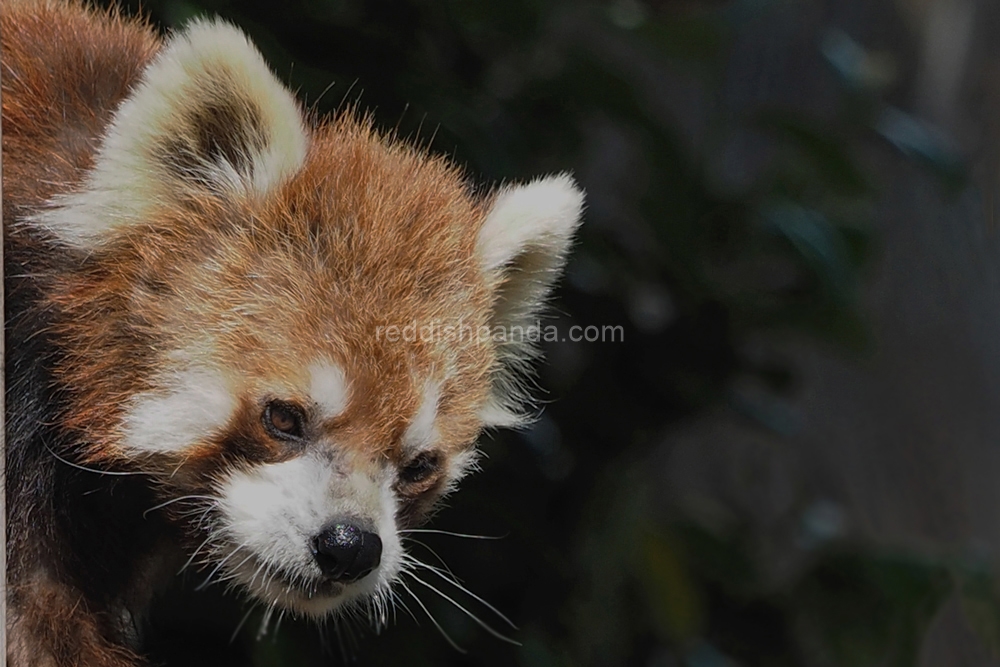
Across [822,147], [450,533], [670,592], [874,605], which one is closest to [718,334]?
[822,147]

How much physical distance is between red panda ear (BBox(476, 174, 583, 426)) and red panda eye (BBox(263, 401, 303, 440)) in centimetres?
23

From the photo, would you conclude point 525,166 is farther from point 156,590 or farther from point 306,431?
point 156,590

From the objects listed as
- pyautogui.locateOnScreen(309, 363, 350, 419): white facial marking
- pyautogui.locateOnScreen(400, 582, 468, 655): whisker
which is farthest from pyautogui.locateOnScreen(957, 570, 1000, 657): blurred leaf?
pyautogui.locateOnScreen(309, 363, 350, 419): white facial marking

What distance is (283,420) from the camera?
1.00m

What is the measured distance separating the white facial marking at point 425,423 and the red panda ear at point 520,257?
8cm

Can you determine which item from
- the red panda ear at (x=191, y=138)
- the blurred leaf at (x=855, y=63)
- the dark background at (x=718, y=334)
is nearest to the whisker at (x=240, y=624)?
the dark background at (x=718, y=334)

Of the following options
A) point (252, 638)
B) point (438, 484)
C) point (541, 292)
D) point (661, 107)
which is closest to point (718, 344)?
point (661, 107)

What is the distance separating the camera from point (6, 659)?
100cm

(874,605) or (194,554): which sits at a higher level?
(874,605)

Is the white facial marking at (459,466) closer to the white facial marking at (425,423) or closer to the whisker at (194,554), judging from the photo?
the white facial marking at (425,423)

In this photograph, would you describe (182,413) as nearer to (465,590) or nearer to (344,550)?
(344,550)

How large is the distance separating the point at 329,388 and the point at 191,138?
30cm

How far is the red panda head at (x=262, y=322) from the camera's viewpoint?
1.00m

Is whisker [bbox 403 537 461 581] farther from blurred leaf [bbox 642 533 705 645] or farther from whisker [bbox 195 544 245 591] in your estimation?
blurred leaf [bbox 642 533 705 645]
